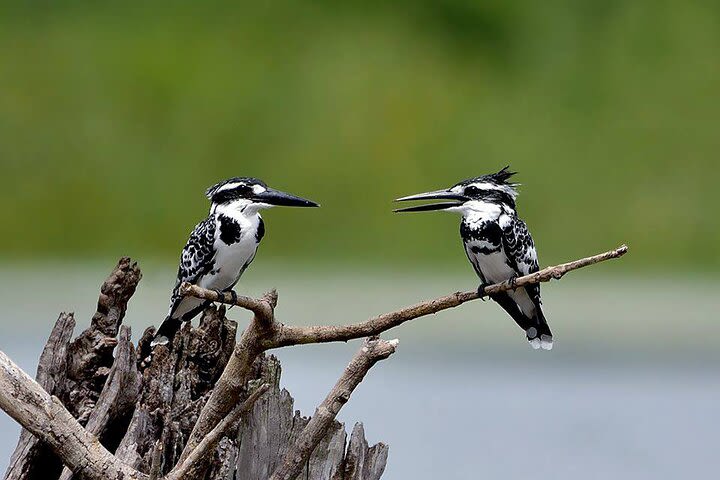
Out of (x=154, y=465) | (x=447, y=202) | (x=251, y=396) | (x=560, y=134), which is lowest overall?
(x=154, y=465)

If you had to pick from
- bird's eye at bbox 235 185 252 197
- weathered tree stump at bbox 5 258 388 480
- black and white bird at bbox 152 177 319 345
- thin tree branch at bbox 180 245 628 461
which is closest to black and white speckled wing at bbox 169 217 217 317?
black and white bird at bbox 152 177 319 345

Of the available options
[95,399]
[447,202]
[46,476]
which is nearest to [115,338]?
[95,399]

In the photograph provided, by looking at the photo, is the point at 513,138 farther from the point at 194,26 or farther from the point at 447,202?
the point at 447,202

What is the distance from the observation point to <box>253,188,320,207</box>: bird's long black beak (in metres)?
2.30

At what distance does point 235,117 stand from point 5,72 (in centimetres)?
118

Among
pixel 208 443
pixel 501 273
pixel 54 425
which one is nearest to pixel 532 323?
pixel 501 273

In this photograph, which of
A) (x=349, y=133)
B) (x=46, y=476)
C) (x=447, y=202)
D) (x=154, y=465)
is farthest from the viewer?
(x=349, y=133)

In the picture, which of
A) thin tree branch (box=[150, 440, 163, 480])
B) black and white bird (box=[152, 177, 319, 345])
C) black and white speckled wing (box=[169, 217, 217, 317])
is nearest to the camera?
thin tree branch (box=[150, 440, 163, 480])

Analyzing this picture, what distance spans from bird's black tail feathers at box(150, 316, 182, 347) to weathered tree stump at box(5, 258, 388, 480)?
0.30 ft

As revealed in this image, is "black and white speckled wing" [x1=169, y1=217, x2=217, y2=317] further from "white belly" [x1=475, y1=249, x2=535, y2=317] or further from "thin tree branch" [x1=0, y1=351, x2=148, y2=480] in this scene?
"white belly" [x1=475, y1=249, x2=535, y2=317]

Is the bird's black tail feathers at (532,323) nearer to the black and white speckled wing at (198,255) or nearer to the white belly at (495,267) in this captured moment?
the white belly at (495,267)

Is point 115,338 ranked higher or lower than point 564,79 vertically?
lower

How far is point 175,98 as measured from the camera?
5.30 metres

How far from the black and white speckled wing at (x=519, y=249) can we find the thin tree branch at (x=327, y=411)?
486 mm
